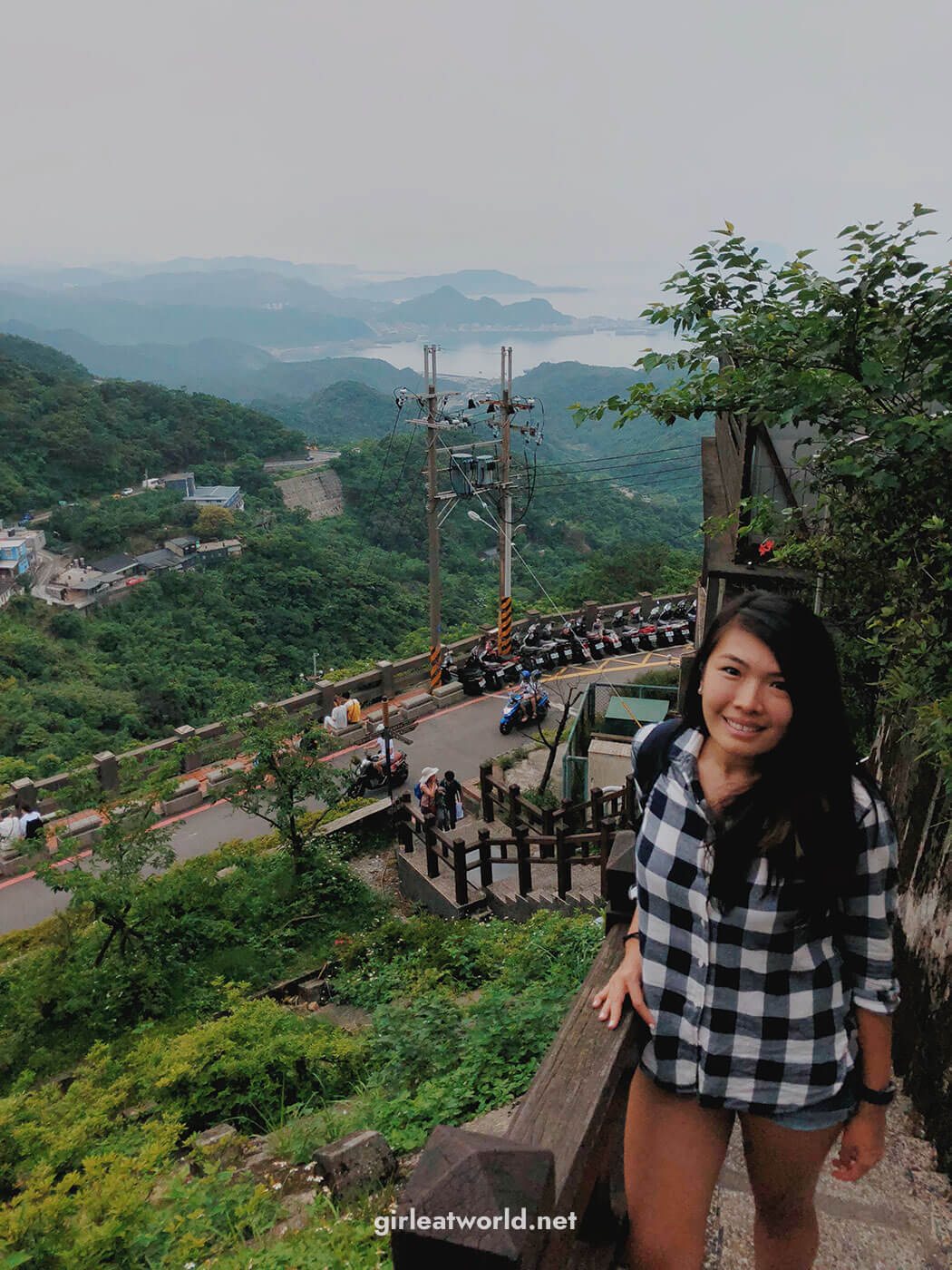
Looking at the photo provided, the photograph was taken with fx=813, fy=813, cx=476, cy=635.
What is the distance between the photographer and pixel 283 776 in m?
9.24

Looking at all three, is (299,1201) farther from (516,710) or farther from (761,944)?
(516,710)

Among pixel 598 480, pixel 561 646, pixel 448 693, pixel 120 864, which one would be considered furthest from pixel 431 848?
pixel 598 480

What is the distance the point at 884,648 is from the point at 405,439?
6697 centimetres

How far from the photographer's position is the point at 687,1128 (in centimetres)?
165

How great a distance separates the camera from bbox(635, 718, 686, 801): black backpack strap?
1.74 meters

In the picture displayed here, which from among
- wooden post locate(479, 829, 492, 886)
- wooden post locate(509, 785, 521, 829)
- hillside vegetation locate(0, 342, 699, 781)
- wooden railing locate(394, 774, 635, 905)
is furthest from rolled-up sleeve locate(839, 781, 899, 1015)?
hillside vegetation locate(0, 342, 699, 781)

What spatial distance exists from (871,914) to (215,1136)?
3.99m

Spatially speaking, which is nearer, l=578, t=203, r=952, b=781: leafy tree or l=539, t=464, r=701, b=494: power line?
l=578, t=203, r=952, b=781: leafy tree

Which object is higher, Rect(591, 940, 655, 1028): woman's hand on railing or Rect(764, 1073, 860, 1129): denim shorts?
Rect(591, 940, 655, 1028): woman's hand on railing

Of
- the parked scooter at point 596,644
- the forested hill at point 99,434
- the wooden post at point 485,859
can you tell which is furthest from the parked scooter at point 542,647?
the forested hill at point 99,434

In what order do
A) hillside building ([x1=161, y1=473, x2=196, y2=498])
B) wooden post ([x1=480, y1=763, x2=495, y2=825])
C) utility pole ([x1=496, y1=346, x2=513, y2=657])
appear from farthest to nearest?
hillside building ([x1=161, y1=473, x2=196, y2=498])
utility pole ([x1=496, y1=346, x2=513, y2=657])
wooden post ([x1=480, y1=763, x2=495, y2=825])

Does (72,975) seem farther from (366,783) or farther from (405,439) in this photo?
(405,439)

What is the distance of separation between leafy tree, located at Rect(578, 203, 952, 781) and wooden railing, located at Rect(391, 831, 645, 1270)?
→ 1399 mm

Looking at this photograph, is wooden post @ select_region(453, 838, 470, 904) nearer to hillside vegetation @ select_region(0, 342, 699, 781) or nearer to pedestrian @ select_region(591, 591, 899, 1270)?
hillside vegetation @ select_region(0, 342, 699, 781)
